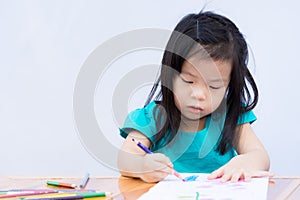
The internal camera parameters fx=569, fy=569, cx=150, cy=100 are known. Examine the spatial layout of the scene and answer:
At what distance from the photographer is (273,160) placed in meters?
1.69

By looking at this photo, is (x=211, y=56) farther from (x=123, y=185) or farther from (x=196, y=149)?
(x=123, y=185)

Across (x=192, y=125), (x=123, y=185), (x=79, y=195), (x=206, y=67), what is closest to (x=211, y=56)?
(x=206, y=67)

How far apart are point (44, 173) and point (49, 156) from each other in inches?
2.2

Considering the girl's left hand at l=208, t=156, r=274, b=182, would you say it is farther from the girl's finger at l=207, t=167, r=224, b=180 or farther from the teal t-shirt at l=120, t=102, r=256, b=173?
the teal t-shirt at l=120, t=102, r=256, b=173

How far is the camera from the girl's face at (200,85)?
3.39ft

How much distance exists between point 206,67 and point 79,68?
81 cm

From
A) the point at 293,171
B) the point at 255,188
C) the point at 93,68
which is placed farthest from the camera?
the point at 293,171

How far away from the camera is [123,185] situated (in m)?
0.88

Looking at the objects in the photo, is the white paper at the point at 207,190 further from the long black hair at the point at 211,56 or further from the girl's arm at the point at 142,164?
the long black hair at the point at 211,56

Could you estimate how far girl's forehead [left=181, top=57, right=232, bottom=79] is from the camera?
3.40 ft

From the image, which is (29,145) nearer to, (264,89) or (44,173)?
(44,173)

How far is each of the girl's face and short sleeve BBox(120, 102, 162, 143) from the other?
0.22 feet

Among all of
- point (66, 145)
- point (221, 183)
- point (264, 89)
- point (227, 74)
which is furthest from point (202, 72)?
point (66, 145)

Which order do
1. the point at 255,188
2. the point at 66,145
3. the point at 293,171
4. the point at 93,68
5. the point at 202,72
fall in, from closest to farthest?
the point at 255,188 < the point at 202,72 < the point at 93,68 < the point at 293,171 < the point at 66,145
